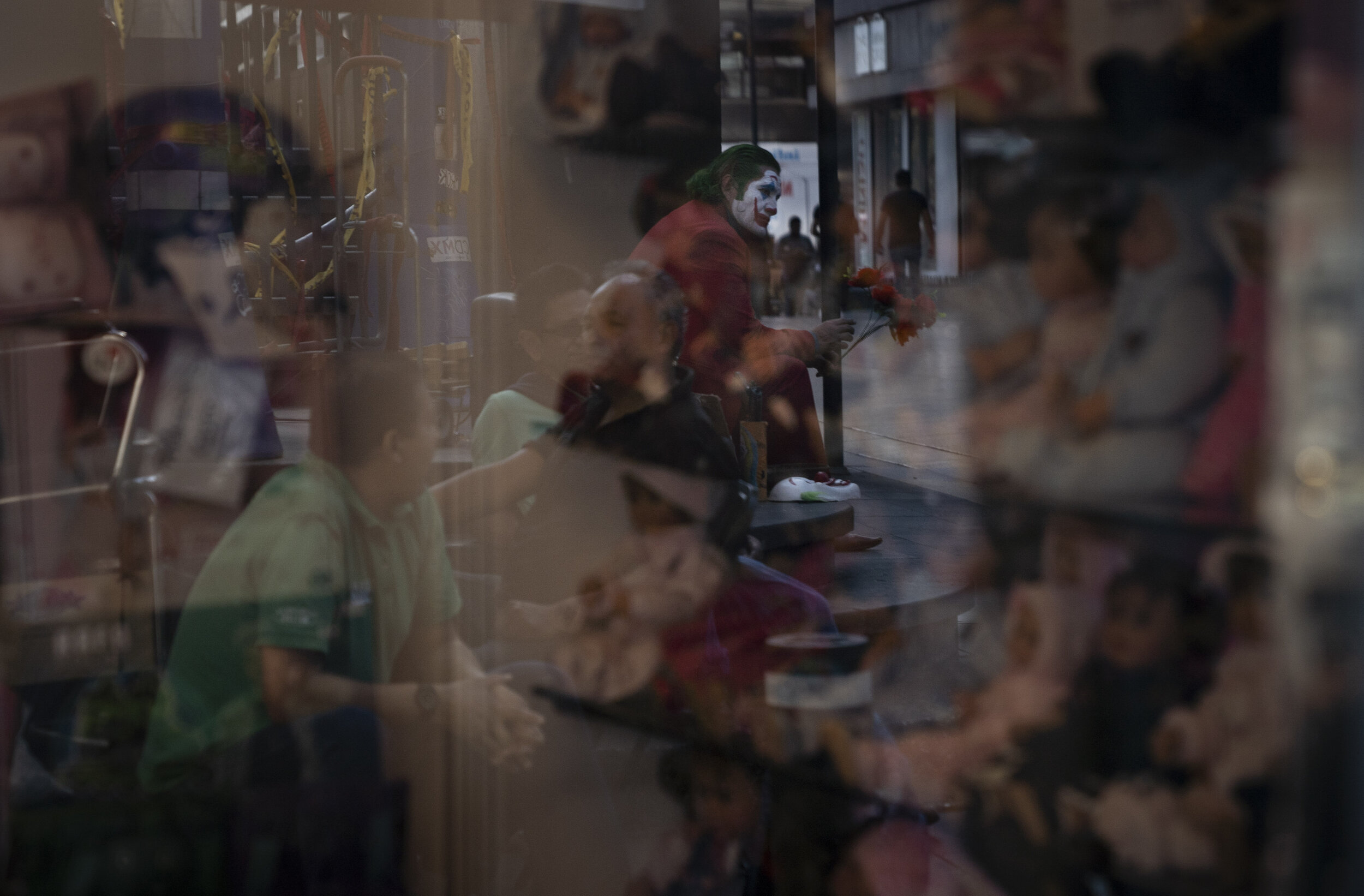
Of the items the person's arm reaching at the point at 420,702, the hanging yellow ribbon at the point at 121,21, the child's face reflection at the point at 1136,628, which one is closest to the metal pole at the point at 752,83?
the hanging yellow ribbon at the point at 121,21

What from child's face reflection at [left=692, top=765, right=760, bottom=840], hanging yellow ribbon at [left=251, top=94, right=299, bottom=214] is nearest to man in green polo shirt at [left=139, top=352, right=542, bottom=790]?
child's face reflection at [left=692, top=765, right=760, bottom=840]

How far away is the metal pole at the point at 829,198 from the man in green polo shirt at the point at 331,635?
2954 millimetres

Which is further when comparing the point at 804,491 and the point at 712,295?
the point at 804,491

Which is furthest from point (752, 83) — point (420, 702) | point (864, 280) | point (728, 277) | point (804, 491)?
point (420, 702)

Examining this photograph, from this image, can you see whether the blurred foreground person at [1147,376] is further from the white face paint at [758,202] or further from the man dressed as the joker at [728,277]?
the white face paint at [758,202]

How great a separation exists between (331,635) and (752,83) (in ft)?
12.4

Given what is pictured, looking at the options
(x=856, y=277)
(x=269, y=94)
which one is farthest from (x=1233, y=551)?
(x=856, y=277)

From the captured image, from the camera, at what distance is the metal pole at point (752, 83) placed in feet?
15.0

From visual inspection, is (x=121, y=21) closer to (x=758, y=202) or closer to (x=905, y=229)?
(x=758, y=202)

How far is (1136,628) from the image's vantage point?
3.77 ft

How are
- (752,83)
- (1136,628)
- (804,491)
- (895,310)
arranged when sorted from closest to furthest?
(1136,628)
(895,310)
(804,491)
(752,83)

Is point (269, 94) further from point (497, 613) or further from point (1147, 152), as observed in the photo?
point (1147, 152)

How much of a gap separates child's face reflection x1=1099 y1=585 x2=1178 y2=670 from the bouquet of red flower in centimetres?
267

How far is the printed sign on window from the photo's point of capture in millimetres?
2297
